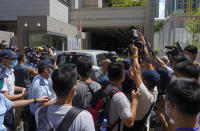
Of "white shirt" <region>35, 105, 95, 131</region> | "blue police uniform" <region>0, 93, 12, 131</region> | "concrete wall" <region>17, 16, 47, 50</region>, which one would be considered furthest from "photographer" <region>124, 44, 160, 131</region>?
"concrete wall" <region>17, 16, 47, 50</region>

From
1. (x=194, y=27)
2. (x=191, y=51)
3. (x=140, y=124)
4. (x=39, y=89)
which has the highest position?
(x=194, y=27)

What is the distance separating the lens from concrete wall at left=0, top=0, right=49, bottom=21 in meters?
19.9

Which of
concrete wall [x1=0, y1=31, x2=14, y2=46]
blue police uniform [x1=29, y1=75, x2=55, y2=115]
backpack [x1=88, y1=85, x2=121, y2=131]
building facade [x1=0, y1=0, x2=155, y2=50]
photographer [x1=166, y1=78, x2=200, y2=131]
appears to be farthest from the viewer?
concrete wall [x1=0, y1=31, x2=14, y2=46]

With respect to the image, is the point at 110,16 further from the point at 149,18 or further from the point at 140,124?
the point at 140,124

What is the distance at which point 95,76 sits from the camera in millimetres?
4754

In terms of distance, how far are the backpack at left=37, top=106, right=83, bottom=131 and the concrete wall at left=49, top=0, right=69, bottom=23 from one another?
782 inches

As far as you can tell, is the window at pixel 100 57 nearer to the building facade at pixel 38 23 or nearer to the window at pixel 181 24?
the window at pixel 181 24

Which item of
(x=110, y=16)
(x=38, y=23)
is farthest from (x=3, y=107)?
(x=110, y=16)

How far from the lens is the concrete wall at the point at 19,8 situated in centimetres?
1991

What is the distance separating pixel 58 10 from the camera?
22.0m

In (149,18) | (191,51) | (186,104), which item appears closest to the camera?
(186,104)

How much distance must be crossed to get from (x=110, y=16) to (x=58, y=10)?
7164 millimetres

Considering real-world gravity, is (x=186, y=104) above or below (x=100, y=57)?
below

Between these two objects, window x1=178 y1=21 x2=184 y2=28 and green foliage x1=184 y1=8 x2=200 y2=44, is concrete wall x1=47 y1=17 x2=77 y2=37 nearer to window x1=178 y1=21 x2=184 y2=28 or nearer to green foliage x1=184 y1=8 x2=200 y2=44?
window x1=178 y1=21 x2=184 y2=28
